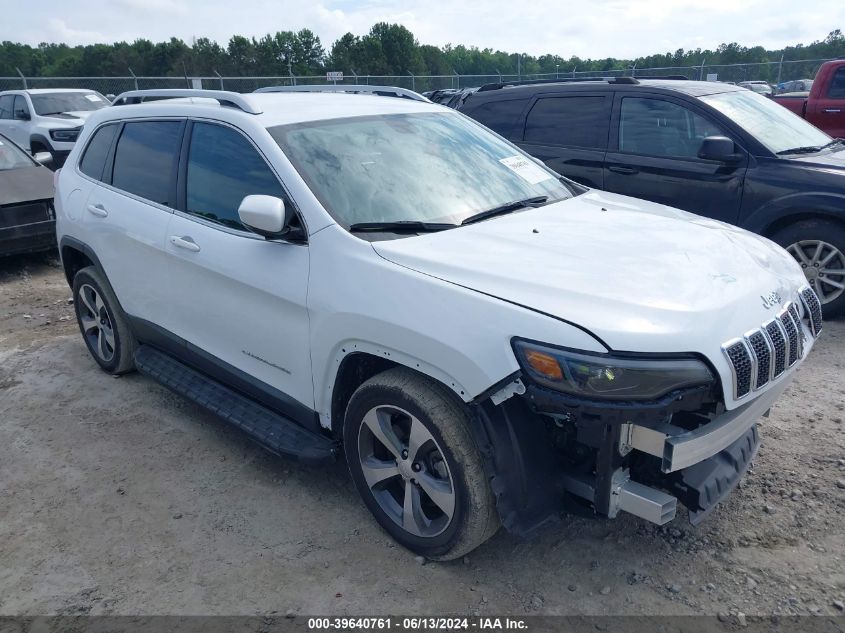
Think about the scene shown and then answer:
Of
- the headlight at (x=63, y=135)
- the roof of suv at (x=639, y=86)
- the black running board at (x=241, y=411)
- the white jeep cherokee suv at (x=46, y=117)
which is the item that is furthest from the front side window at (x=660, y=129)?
the headlight at (x=63, y=135)

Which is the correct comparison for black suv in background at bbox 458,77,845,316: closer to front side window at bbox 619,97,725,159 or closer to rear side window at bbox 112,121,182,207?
front side window at bbox 619,97,725,159

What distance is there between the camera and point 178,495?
354 centimetres

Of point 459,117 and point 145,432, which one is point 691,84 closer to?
point 459,117

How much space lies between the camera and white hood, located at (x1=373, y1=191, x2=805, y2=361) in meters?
2.38

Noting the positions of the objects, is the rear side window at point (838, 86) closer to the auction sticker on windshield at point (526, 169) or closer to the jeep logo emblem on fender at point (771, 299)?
the auction sticker on windshield at point (526, 169)

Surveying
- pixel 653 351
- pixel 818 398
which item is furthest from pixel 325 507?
pixel 818 398

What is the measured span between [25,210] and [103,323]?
11.3ft

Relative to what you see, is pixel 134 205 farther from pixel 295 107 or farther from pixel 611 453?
pixel 611 453

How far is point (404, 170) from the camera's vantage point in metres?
3.37

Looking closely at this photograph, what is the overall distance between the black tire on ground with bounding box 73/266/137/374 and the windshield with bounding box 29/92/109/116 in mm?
10717

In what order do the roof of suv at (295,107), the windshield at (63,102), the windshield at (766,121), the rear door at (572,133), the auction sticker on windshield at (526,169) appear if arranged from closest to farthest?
the roof of suv at (295,107), the auction sticker on windshield at (526,169), the windshield at (766,121), the rear door at (572,133), the windshield at (63,102)

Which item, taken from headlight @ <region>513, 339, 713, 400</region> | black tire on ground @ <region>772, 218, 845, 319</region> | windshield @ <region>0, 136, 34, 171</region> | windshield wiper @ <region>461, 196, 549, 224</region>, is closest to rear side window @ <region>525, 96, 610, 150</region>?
black tire on ground @ <region>772, 218, 845, 319</region>

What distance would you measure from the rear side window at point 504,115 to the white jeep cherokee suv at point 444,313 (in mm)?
2994

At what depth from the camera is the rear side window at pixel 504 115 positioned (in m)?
7.06
